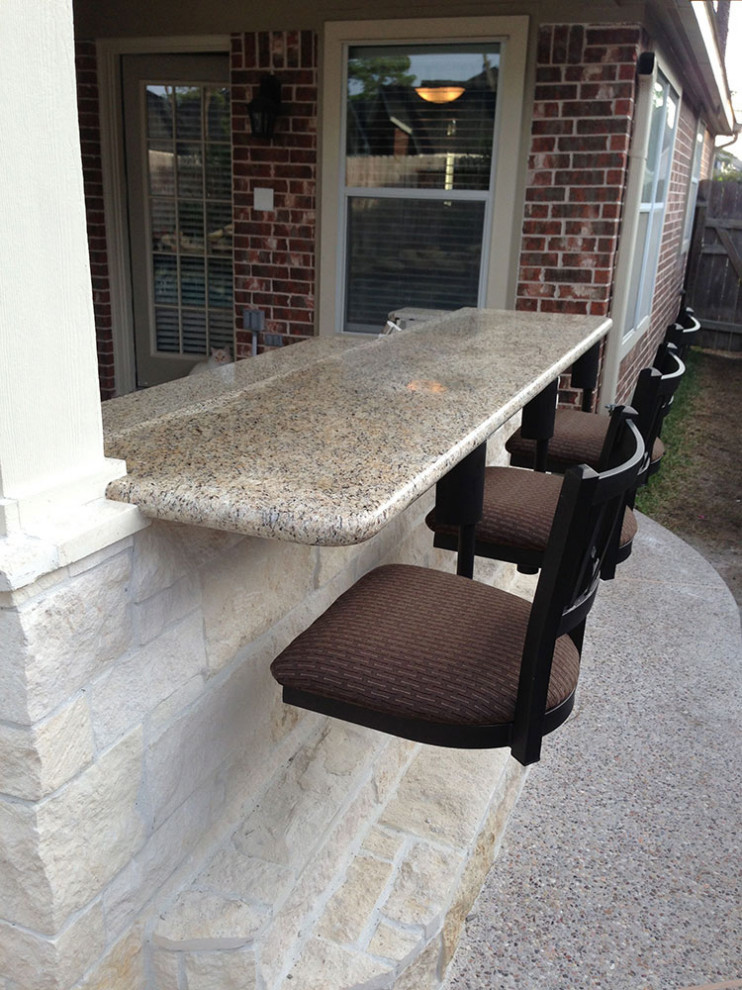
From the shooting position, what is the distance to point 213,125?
534 centimetres

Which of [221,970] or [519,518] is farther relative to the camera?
[519,518]

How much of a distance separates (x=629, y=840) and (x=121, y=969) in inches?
51.4

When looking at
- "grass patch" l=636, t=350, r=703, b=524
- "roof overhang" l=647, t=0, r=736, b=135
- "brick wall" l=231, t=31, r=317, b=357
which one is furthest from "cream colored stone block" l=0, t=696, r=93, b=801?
"grass patch" l=636, t=350, r=703, b=524

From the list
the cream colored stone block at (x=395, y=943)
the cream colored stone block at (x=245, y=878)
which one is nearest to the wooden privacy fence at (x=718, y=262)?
the cream colored stone block at (x=395, y=943)

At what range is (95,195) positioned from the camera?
5547 millimetres

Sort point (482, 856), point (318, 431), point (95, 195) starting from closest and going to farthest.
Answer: point (318, 431), point (482, 856), point (95, 195)

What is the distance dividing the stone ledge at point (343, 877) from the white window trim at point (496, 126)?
328cm

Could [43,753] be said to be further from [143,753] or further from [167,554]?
[167,554]

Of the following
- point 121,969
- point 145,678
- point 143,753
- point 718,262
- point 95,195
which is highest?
point 95,195

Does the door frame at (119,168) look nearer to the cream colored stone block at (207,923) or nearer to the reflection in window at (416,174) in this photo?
the reflection in window at (416,174)

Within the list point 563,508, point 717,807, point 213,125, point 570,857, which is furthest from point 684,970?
point 213,125

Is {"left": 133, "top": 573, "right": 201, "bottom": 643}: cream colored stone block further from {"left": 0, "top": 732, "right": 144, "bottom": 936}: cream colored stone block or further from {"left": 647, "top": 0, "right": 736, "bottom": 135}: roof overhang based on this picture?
{"left": 647, "top": 0, "right": 736, "bottom": 135}: roof overhang

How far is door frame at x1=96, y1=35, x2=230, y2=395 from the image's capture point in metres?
5.09

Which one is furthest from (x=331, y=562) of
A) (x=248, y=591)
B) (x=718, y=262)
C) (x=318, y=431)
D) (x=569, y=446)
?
(x=718, y=262)
